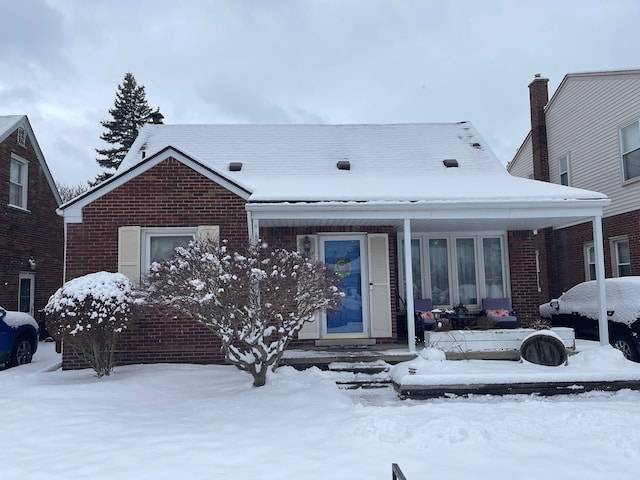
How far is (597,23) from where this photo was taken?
44.8 ft

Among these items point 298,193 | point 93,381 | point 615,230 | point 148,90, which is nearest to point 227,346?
point 93,381

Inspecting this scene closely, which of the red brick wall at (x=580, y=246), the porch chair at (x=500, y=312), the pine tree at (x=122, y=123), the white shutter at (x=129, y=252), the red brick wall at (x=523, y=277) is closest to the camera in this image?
the white shutter at (x=129, y=252)

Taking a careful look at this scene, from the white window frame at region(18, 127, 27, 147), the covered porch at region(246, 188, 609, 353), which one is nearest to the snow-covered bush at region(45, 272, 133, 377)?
the covered porch at region(246, 188, 609, 353)

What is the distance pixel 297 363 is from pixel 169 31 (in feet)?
28.0

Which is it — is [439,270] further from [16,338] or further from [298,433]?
[16,338]

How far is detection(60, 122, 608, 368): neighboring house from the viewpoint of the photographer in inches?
340

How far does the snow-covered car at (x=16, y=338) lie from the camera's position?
962 centimetres

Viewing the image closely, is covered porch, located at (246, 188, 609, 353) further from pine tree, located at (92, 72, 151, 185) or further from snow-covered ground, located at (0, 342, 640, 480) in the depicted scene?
pine tree, located at (92, 72, 151, 185)

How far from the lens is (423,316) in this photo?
9992 mm

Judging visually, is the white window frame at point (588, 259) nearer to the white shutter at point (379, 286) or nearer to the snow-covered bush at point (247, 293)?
the white shutter at point (379, 286)

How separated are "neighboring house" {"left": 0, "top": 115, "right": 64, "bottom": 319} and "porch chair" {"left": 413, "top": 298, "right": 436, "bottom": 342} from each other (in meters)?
10.8

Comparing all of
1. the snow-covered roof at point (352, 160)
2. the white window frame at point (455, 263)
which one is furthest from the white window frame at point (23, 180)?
the white window frame at point (455, 263)

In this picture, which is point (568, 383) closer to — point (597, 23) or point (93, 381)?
point (93, 381)

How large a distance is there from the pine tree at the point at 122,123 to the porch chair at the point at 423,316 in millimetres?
28268
